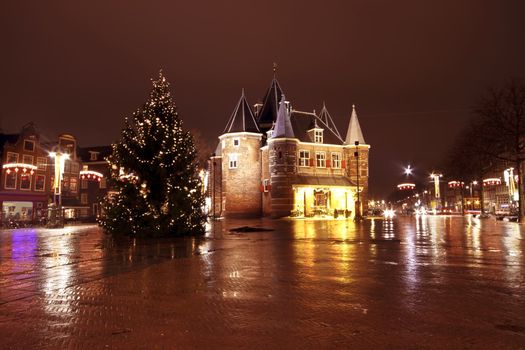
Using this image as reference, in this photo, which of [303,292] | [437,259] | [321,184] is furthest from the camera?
[321,184]

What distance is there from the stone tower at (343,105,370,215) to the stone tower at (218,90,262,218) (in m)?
11.8

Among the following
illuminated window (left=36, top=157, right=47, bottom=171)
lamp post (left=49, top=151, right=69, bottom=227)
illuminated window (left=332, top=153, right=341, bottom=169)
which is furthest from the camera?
illuminated window (left=332, top=153, right=341, bottom=169)

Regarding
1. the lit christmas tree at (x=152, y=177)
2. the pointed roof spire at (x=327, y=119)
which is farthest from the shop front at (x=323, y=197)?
the lit christmas tree at (x=152, y=177)

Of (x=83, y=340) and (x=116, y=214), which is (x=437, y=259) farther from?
(x=116, y=214)

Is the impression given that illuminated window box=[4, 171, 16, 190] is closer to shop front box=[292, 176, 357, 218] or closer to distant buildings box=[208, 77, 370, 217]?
distant buildings box=[208, 77, 370, 217]

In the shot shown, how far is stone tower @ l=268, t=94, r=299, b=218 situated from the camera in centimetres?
5112

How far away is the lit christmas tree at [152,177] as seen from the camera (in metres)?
21.7

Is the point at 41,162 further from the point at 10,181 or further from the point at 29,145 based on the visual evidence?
the point at 10,181

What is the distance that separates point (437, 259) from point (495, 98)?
2925cm

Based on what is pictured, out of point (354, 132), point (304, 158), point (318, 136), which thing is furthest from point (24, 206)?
point (354, 132)

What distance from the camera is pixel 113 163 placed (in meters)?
21.9

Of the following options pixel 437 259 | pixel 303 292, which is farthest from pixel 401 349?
pixel 437 259

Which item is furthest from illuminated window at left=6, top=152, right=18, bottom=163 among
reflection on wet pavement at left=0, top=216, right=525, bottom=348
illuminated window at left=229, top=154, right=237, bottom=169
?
reflection on wet pavement at left=0, top=216, right=525, bottom=348

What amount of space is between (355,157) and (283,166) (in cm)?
1118
